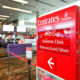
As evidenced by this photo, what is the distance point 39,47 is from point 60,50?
1.28 feet

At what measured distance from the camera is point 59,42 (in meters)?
1.03

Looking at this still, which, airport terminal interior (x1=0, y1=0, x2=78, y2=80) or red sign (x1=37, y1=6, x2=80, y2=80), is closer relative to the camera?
red sign (x1=37, y1=6, x2=80, y2=80)

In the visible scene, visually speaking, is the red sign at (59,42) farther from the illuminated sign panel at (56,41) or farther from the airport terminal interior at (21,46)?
the airport terminal interior at (21,46)

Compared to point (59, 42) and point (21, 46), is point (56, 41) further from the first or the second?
point (21, 46)

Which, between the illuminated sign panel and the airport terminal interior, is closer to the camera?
the illuminated sign panel

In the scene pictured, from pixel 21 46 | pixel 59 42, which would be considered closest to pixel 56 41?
pixel 59 42

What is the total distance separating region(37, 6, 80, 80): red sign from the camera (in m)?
0.87

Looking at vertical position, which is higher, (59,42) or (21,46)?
(59,42)

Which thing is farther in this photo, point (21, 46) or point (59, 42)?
point (21, 46)

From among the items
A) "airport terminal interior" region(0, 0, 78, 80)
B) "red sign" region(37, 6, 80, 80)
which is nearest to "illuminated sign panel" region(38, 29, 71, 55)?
"red sign" region(37, 6, 80, 80)

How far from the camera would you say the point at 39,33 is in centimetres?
131

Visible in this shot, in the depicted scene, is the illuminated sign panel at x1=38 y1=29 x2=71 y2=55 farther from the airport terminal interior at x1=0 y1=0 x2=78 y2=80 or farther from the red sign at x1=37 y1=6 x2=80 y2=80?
the airport terminal interior at x1=0 y1=0 x2=78 y2=80

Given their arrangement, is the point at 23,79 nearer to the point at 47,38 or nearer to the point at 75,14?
the point at 47,38

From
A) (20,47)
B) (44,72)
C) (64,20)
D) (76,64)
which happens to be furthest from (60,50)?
(20,47)
